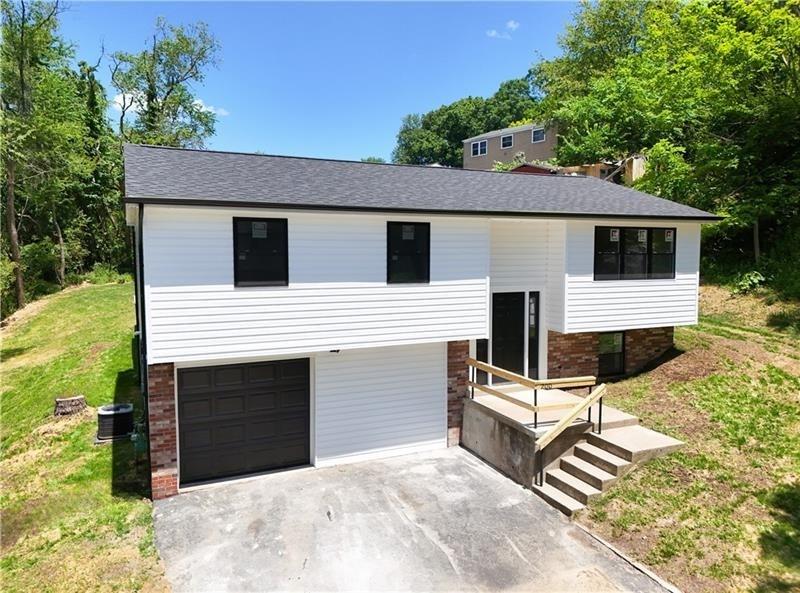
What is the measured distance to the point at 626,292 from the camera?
38.6 ft

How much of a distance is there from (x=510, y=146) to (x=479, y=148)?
4.43 meters

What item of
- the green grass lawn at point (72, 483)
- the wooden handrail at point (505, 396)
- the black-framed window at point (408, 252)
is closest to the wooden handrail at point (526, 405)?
the wooden handrail at point (505, 396)

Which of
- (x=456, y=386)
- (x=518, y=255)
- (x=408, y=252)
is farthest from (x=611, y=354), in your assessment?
(x=408, y=252)

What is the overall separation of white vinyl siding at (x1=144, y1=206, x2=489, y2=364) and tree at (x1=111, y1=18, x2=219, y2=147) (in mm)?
32332

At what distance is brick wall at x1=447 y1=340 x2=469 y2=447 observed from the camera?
1098 centimetres

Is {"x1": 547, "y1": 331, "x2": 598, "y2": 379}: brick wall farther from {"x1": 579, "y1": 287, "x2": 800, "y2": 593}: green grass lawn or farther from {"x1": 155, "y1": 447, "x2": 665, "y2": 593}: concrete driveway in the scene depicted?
{"x1": 155, "y1": 447, "x2": 665, "y2": 593}: concrete driveway

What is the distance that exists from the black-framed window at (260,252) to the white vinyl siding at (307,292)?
11cm

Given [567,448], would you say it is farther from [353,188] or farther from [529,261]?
[353,188]

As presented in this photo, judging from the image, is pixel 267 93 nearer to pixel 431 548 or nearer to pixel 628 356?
pixel 628 356

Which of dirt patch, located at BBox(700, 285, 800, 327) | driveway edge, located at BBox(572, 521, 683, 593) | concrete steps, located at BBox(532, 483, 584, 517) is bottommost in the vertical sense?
driveway edge, located at BBox(572, 521, 683, 593)

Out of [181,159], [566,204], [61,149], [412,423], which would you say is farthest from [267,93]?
[412,423]

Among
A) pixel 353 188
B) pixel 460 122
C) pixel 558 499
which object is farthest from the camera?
pixel 460 122

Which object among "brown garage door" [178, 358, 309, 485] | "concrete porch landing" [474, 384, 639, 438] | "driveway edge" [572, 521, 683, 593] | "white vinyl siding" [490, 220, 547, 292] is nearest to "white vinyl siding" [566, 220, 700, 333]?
"white vinyl siding" [490, 220, 547, 292]

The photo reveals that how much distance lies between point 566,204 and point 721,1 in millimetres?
15347
